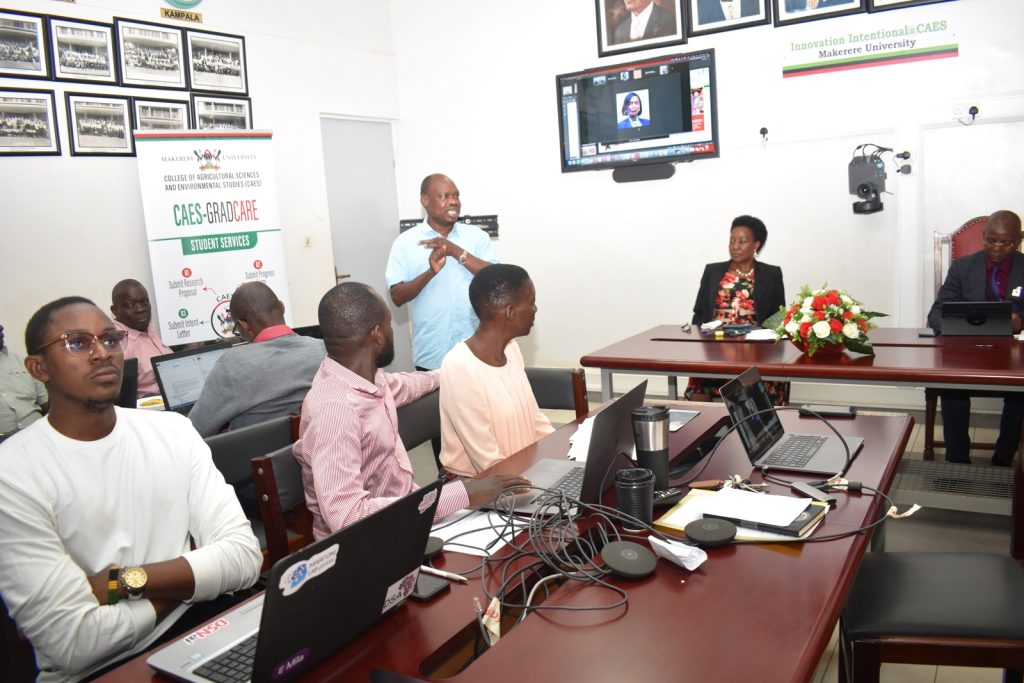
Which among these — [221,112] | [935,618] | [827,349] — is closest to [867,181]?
[827,349]

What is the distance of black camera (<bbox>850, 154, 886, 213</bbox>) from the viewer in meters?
4.98

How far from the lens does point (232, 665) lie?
4.18 feet

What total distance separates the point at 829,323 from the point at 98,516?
2.94 metres

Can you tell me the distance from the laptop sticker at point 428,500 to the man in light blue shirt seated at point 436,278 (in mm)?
3045

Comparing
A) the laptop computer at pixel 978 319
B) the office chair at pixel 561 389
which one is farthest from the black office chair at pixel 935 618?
the laptop computer at pixel 978 319

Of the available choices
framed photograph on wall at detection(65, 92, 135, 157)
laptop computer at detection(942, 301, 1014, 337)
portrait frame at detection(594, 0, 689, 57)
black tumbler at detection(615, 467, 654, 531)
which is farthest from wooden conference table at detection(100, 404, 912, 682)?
portrait frame at detection(594, 0, 689, 57)

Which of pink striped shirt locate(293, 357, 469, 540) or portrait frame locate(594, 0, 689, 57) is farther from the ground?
portrait frame locate(594, 0, 689, 57)

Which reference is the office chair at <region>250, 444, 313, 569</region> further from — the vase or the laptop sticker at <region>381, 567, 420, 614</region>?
the vase

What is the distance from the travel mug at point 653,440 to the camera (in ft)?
6.03

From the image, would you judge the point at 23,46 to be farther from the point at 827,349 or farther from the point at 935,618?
the point at 935,618

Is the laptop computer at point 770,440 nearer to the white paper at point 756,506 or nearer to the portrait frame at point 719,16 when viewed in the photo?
the white paper at point 756,506

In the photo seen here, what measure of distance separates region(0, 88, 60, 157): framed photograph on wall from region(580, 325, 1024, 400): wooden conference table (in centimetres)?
350

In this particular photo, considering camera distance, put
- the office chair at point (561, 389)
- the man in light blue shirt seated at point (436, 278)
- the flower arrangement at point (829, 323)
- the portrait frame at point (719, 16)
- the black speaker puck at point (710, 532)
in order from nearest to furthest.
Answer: the black speaker puck at point (710, 532), the office chair at point (561, 389), the flower arrangement at point (829, 323), the man in light blue shirt seated at point (436, 278), the portrait frame at point (719, 16)

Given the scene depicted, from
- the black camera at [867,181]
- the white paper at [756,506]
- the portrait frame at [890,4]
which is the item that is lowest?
the white paper at [756,506]
